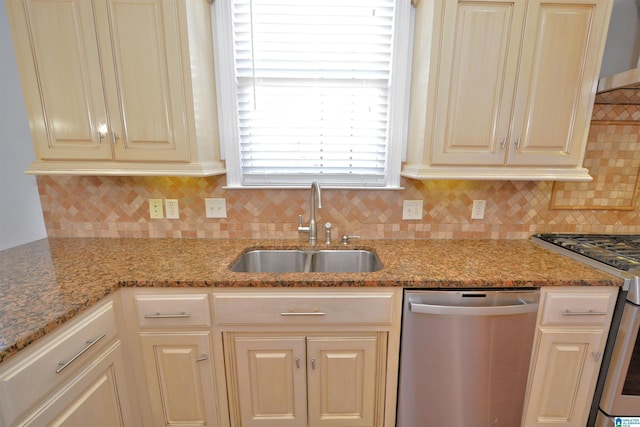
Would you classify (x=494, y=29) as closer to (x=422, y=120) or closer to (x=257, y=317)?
(x=422, y=120)

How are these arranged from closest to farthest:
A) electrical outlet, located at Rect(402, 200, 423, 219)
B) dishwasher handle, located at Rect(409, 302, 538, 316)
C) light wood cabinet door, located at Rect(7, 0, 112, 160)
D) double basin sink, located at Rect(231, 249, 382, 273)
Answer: dishwasher handle, located at Rect(409, 302, 538, 316) → light wood cabinet door, located at Rect(7, 0, 112, 160) → double basin sink, located at Rect(231, 249, 382, 273) → electrical outlet, located at Rect(402, 200, 423, 219)

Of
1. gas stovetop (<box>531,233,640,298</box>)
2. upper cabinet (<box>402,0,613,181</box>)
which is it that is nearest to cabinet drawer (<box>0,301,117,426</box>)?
upper cabinet (<box>402,0,613,181</box>)

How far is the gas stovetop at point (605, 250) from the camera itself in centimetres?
116

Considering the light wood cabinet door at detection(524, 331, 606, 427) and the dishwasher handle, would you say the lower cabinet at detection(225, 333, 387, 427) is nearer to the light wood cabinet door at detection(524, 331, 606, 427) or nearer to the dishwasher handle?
the dishwasher handle

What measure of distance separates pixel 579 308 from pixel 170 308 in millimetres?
1793

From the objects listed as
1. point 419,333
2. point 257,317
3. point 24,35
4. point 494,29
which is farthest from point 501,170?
point 24,35

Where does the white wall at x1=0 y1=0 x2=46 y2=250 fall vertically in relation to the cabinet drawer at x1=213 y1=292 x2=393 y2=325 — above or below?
above

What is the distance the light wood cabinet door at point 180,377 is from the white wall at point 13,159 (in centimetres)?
114

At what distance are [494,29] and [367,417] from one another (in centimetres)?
196

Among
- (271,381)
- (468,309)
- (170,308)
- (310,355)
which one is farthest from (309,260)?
(468,309)

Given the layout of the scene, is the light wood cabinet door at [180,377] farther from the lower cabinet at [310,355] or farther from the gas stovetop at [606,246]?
the gas stovetop at [606,246]

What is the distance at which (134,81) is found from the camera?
1304mm

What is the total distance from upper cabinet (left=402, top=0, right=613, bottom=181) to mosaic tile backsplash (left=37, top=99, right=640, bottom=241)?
317 mm

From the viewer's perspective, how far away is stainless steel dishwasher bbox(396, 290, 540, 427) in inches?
45.7
